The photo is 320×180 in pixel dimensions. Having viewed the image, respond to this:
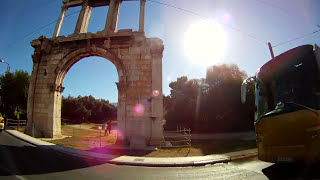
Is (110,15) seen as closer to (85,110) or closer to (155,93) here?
(155,93)

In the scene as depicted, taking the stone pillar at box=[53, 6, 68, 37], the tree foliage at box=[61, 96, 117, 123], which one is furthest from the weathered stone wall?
the tree foliage at box=[61, 96, 117, 123]

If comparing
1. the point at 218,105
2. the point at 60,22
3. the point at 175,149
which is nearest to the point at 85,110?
the point at 60,22

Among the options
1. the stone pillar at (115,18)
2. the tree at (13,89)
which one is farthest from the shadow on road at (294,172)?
the tree at (13,89)

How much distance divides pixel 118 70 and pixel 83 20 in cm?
609

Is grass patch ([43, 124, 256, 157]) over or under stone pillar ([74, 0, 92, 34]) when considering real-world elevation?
under

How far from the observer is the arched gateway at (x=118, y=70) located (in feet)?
42.2

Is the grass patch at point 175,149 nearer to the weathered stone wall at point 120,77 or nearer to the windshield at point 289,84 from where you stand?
the weathered stone wall at point 120,77

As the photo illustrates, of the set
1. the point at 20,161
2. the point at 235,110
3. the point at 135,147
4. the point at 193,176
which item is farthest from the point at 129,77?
the point at 235,110

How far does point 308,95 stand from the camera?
184 inches

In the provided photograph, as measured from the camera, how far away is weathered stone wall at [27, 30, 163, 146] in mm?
12852

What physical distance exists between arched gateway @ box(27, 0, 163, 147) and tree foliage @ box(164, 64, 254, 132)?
13.0 meters

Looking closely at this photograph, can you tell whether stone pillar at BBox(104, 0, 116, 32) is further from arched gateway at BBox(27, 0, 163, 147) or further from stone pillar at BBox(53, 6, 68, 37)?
stone pillar at BBox(53, 6, 68, 37)

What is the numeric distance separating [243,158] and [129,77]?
884 cm

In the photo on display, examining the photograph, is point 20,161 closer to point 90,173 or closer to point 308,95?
point 90,173
